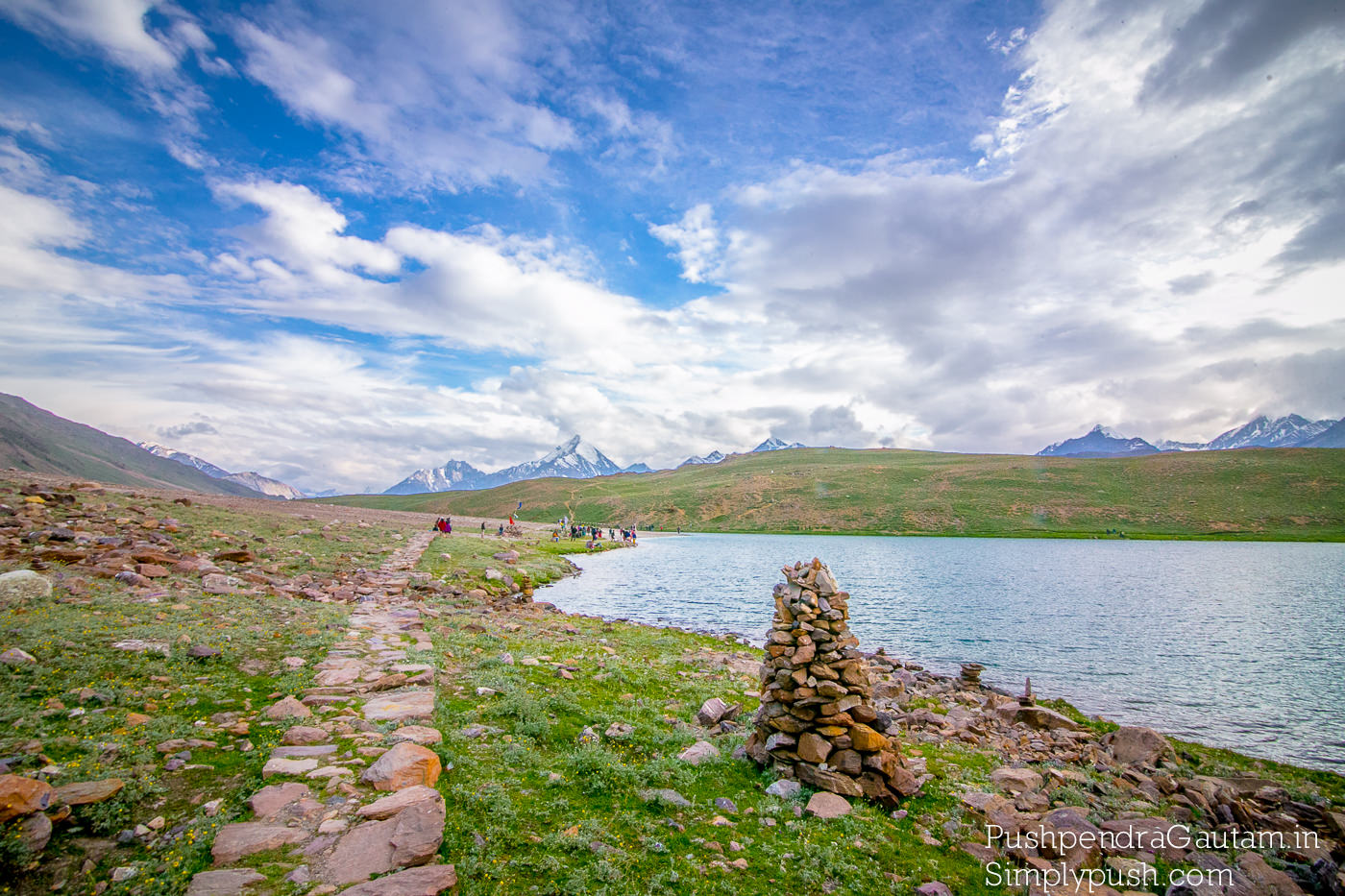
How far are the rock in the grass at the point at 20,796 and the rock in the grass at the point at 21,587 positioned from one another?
405 inches

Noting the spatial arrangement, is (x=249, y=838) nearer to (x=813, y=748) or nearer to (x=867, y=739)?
(x=813, y=748)

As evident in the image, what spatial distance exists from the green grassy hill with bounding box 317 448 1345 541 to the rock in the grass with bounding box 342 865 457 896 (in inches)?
5625

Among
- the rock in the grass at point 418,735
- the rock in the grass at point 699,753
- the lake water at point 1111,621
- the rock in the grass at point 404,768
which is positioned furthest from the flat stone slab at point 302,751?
the lake water at point 1111,621

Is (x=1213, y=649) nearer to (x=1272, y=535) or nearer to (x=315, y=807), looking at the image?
(x=315, y=807)

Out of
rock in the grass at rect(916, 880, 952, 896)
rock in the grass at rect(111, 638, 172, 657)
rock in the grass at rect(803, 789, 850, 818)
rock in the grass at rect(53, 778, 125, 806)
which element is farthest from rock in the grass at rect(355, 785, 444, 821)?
rock in the grass at rect(111, 638, 172, 657)

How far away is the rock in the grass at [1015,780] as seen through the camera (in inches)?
470

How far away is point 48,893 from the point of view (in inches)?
203

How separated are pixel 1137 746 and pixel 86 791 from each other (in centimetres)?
2255

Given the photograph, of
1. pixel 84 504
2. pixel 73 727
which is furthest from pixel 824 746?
pixel 84 504

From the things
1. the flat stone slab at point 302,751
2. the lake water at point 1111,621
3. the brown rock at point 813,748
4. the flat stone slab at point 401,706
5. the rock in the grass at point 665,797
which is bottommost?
the lake water at point 1111,621

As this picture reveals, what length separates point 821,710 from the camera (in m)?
11.4

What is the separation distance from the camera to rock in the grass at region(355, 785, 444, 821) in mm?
7178

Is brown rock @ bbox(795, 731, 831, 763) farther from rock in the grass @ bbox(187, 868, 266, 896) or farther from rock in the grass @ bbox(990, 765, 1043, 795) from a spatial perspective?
rock in the grass @ bbox(187, 868, 266, 896)

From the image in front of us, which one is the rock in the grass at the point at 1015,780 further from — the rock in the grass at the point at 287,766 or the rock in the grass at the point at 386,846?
the rock in the grass at the point at 287,766
